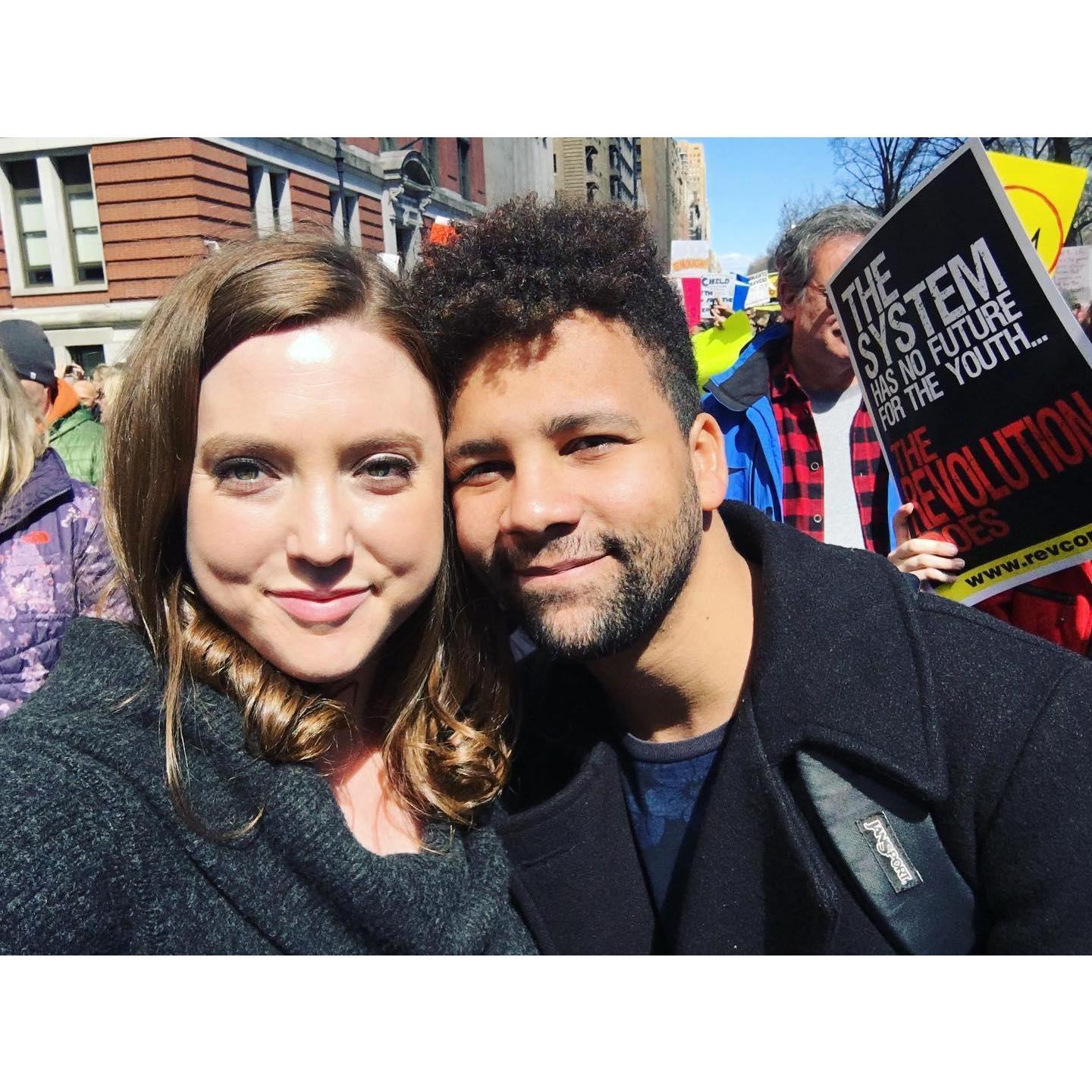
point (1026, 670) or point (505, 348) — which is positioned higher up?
point (505, 348)

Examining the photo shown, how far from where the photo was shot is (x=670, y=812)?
1843 millimetres

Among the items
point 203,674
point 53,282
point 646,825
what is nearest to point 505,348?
point 203,674

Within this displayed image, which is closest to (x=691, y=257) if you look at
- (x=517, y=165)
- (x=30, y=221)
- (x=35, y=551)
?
(x=517, y=165)

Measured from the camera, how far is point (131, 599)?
1653 mm

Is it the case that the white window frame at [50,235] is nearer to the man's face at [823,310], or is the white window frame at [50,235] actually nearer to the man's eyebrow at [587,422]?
the man's face at [823,310]

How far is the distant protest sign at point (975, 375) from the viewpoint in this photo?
6.21 feet

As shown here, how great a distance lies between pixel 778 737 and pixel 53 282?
12.4 m

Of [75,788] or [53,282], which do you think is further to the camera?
[53,282]

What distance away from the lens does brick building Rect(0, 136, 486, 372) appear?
316 inches

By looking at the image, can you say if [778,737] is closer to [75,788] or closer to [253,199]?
[75,788]

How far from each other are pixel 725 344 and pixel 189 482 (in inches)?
208

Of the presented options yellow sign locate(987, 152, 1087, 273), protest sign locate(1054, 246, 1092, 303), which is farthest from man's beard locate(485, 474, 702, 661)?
protest sign locate(1054, 246, 1092, 303)

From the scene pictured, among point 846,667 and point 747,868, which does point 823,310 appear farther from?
point 747,868

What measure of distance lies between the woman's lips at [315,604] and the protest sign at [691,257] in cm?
1005
